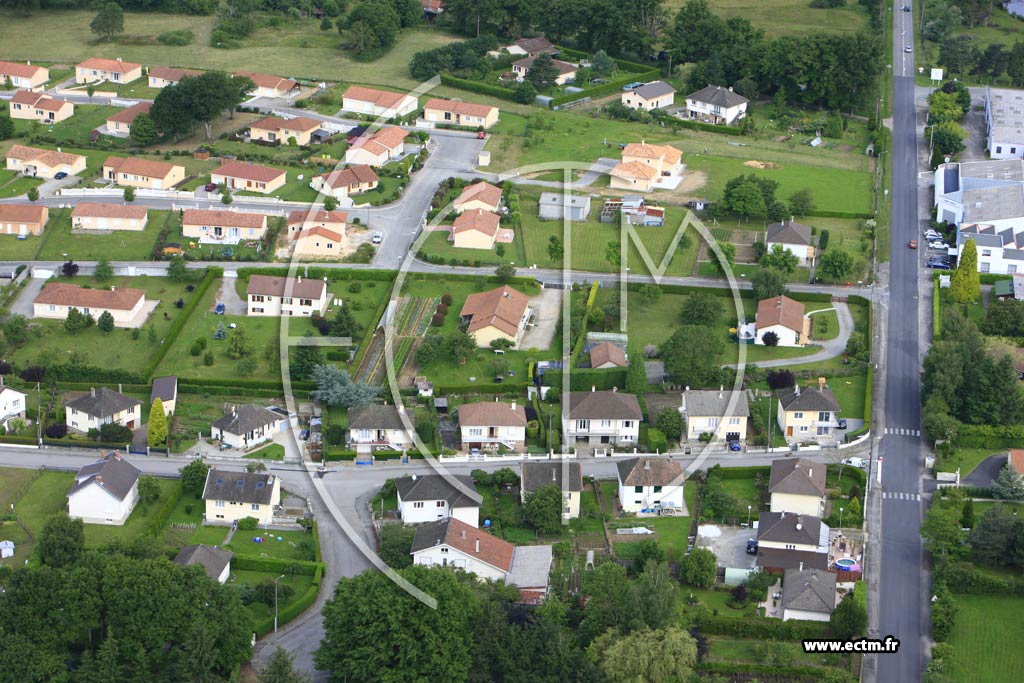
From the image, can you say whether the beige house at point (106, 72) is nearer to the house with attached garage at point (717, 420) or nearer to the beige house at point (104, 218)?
the beige house at point (104, 218)

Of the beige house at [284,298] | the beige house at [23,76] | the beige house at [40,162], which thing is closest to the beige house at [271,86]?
the beige house at [23,76]

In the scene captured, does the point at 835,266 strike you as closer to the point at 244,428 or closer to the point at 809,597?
the point at 809,597

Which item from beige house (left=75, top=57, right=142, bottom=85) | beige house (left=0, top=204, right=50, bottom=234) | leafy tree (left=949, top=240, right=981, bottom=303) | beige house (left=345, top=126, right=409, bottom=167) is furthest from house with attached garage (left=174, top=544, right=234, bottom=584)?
beige house (left=75, top=57, right=142, bottom=85)

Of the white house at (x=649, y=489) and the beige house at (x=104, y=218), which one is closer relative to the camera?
the white house at (x=649, y=489)

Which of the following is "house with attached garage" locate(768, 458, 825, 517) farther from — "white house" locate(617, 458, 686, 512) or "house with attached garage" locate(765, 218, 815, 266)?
"house with attached garage" locate(765, 218, 815, 266)

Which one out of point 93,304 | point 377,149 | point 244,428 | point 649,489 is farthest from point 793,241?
point 93,304

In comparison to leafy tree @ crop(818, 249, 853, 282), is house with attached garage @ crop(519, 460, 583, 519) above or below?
below

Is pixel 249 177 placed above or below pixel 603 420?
below
